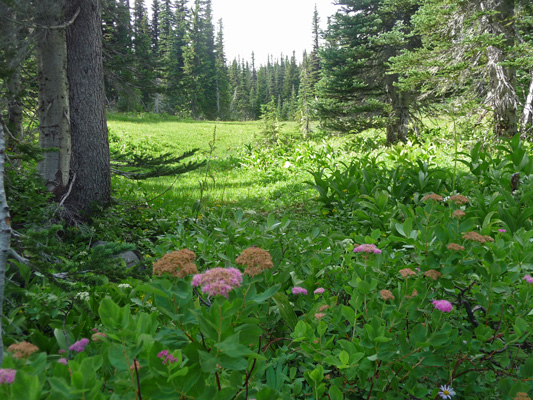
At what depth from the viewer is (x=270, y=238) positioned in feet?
8.65

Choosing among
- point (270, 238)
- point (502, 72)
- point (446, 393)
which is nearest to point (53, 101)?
point (270, 238)

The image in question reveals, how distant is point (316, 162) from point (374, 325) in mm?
9274

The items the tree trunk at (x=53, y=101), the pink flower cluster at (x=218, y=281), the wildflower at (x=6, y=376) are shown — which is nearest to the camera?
the wildflower at (x=6, y=376)

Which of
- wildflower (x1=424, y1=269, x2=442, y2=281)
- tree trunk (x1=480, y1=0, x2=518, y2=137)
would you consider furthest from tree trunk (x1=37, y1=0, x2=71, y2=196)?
tree trunk (x1=480, y1=0, x2=518, y2=137)

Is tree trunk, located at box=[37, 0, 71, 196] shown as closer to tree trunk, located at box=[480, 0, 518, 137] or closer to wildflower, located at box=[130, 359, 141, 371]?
wildflower, located at box=[130, 359, 141, 371]

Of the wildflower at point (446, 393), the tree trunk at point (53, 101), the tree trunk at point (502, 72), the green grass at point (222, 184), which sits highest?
the tree trunk at point (502, 72)

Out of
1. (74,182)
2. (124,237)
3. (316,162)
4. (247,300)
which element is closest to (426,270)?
(247,300)

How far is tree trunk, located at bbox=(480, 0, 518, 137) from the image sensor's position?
8.23 metres

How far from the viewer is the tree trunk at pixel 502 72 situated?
823cm

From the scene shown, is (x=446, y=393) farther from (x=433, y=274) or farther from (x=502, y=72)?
(x=502, y=72)

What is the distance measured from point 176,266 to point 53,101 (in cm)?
401

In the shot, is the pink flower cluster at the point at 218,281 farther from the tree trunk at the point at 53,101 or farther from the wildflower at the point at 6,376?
the tree trunk at the point at 53,101

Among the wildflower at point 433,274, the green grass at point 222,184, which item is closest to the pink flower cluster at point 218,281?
the wildflower at point 433,274

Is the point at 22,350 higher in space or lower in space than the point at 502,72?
lower
